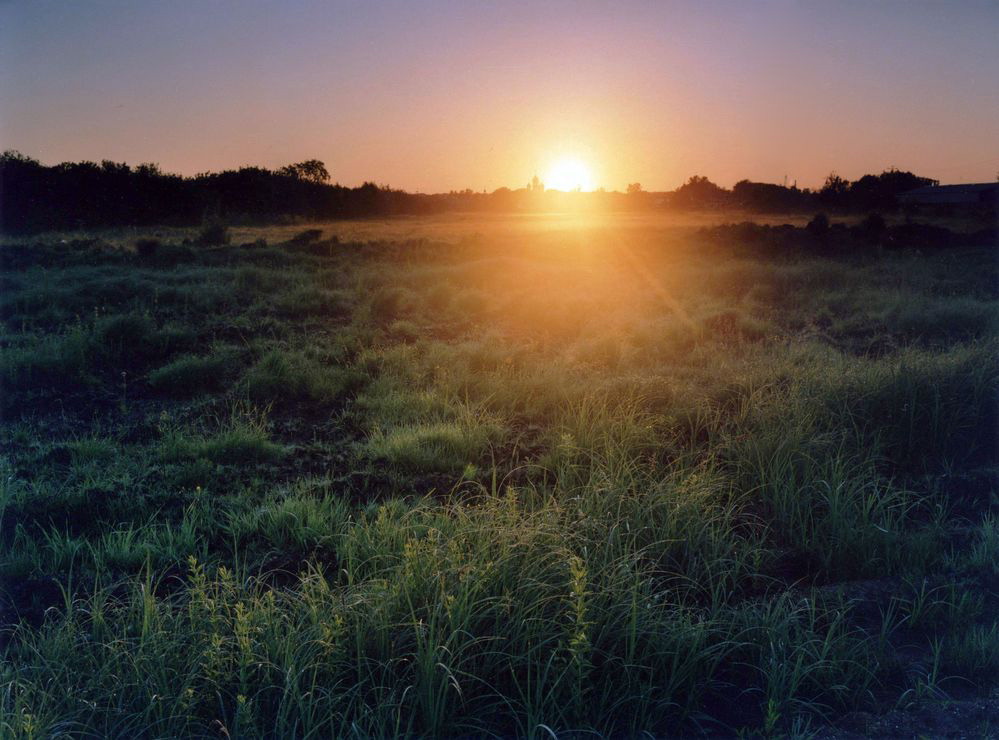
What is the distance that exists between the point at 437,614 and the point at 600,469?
1.61 metres

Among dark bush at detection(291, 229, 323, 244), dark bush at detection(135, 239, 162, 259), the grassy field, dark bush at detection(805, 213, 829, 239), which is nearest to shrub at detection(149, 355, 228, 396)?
the grassy field

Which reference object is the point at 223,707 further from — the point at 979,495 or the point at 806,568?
the point at 979,495

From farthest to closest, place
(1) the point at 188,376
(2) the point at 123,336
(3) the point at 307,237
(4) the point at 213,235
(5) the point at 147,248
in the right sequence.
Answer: (3) the point at 307,237, (4) the point at 213,235, (5) the point at 147,248, (2) the point at 123,336, (1) the point at 188,376

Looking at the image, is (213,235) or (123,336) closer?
(123,336)

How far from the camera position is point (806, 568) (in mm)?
3301

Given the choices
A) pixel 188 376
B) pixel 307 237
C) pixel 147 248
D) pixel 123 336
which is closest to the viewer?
pixel 188 376

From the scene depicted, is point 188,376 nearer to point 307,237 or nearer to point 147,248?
point 147,248

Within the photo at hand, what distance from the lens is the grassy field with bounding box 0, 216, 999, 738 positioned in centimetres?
225

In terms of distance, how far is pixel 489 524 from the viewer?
9.67 ft

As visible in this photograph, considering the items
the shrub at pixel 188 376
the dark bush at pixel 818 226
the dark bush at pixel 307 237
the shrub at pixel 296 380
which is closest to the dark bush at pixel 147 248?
the dark bush at pixel 307 237

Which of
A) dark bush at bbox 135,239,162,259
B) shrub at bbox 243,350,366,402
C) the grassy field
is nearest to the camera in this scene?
the grassy field

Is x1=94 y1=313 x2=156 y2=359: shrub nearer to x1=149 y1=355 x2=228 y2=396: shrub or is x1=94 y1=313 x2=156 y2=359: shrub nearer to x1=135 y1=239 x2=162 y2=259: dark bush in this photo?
x1=149 y1=355 x2=228 y2=396: shrub

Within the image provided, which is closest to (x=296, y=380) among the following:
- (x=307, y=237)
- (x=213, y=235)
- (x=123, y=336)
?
(x=123, y=336)

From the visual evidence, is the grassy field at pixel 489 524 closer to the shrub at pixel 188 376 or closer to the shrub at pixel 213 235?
the shrub at pixel 188 376
